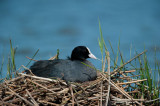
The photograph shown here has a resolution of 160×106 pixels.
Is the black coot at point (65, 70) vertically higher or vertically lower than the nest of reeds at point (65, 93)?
higher

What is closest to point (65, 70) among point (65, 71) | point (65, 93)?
point (65, 71)

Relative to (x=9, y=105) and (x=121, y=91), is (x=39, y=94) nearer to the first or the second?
(x=9, y=105)

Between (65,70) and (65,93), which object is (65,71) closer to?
(65,70)

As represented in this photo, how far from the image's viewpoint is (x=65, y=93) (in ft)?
12.6

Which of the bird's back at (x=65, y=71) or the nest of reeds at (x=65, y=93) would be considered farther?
the bird's back at (x=65, y=71)

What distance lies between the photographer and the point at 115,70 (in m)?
4.15

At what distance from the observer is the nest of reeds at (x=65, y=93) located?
3756 mm

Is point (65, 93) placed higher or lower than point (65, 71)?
lower

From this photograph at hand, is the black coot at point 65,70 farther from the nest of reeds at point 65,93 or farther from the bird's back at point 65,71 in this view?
the nest of reeds at point 65,93

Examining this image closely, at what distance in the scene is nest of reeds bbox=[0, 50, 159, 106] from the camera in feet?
12.3

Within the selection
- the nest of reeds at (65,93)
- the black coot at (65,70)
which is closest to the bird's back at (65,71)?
the black coot at (65,70)

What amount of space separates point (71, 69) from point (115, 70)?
982mm

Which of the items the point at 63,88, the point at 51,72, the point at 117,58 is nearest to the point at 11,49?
the point at 51,72

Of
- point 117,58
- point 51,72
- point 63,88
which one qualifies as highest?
point 117,58
